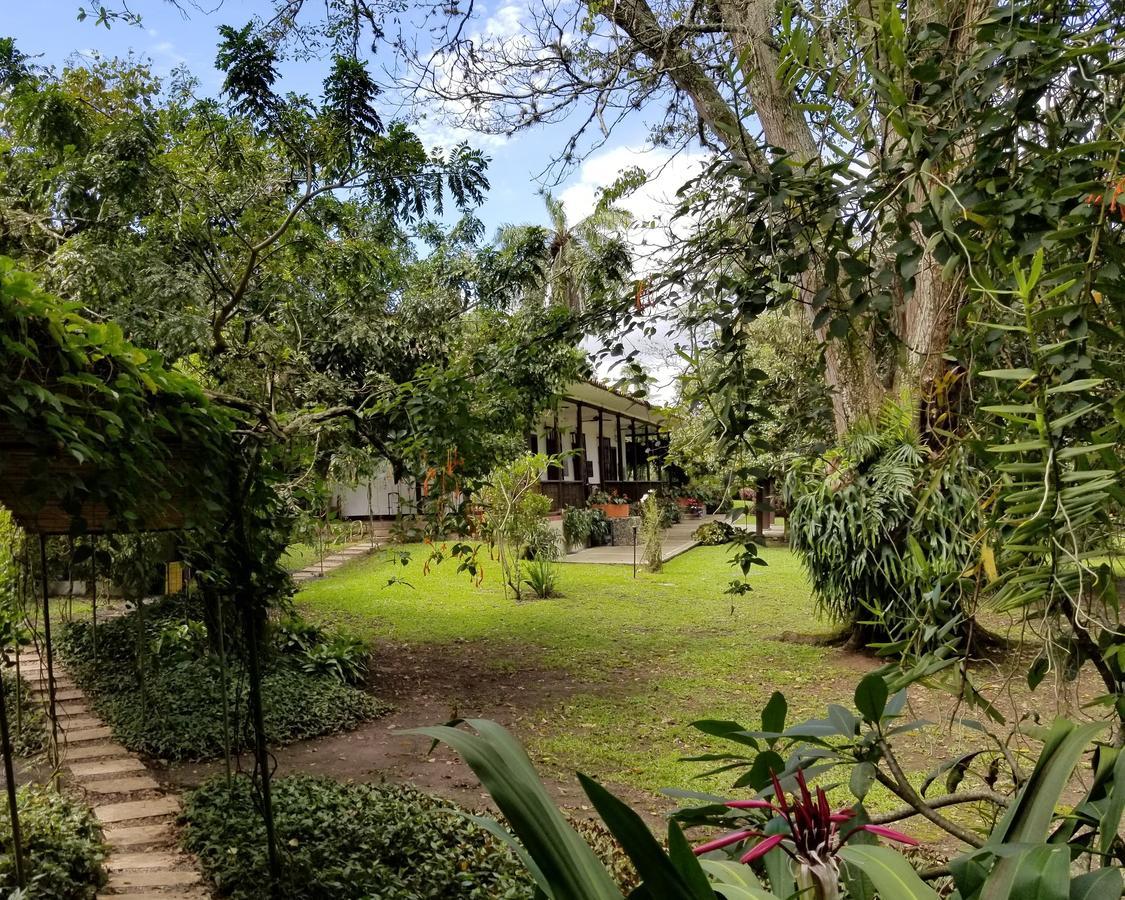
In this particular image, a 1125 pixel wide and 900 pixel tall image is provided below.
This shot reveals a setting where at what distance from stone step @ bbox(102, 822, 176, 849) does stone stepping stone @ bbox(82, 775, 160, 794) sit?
22.1 inches

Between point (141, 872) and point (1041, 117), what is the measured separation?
4393 mm

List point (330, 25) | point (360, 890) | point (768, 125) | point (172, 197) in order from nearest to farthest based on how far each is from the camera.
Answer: point (360, 890) → point (330, 25) → point (768, 125) → point (172, 197)

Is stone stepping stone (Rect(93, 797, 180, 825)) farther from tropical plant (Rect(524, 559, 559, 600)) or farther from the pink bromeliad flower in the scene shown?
tropical plant (Rect(524, 559, 559, 600))

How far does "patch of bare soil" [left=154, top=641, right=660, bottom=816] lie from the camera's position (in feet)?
16.5

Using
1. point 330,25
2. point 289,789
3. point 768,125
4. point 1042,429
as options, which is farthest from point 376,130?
point 1042,429

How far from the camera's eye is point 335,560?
14.6m

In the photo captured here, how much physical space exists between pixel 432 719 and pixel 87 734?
2.48 meters

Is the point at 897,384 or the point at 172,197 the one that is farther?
Answer: the point at 897,384

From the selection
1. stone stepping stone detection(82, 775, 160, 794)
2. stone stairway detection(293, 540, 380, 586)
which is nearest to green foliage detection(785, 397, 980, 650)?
stone stepping stone detection(82, 775, 160, 794)

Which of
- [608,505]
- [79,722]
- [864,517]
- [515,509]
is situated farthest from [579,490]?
[79,722]

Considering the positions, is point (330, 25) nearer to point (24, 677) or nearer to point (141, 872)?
point (141, 872)

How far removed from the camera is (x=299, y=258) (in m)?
7.20

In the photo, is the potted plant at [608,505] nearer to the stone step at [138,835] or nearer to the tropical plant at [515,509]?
the tropical plant at [515,509]

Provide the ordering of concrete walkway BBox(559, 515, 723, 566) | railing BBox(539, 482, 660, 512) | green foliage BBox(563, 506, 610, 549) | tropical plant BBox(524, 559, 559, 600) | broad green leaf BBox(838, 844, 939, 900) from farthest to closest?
railing BBox(539, 482, 660, 512) → green foliage BBox(563, 506, 610, 549) → concrete walkway BBox(559, 515, 723, 566) → tropical plant BBox(524, 559, 559, 600) → broad green leaf BBox(838, 844, 939, 900)
